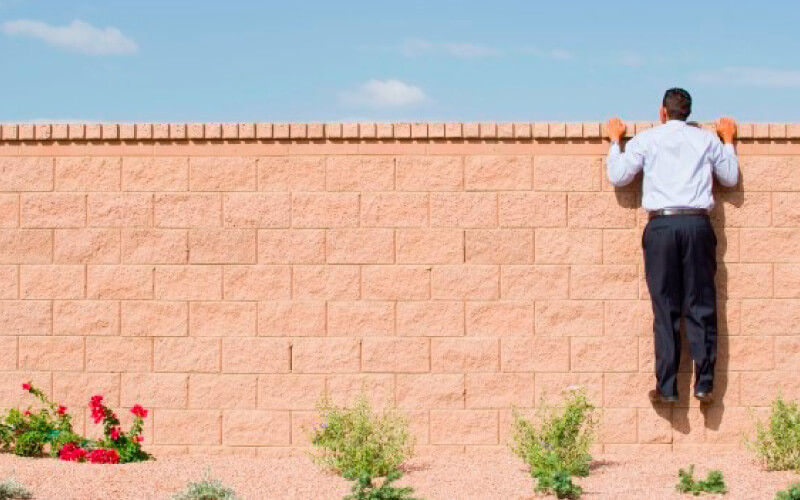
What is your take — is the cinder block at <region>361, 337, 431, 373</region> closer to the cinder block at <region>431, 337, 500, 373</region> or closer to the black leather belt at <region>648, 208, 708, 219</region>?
the cinder block at <region>431, 337, 500, 373</region>

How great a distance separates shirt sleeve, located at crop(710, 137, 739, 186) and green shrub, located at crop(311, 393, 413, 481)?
3.27 meters

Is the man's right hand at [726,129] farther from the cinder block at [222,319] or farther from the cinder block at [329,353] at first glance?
the cinder block at [222,319]

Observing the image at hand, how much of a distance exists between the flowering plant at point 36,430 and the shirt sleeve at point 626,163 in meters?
4.90

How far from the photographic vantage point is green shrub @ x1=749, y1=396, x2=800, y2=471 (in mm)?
9508

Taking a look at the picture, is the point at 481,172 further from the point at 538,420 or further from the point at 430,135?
the point at 538,420

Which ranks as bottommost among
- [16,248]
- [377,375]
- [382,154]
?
[377,375]

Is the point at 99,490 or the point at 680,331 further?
the point at 680,331

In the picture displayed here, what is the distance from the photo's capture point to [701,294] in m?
10.1

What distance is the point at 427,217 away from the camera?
1027cm

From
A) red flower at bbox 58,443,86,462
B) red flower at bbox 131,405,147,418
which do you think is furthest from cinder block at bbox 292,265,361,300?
red flower at bbox 58,443,86,462

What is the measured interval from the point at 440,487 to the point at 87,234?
378cm

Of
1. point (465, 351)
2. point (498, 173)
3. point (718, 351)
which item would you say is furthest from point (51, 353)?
point (718, 351)

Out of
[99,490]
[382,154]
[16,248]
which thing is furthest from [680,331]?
[16,248]

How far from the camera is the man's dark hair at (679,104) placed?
34.0ft
